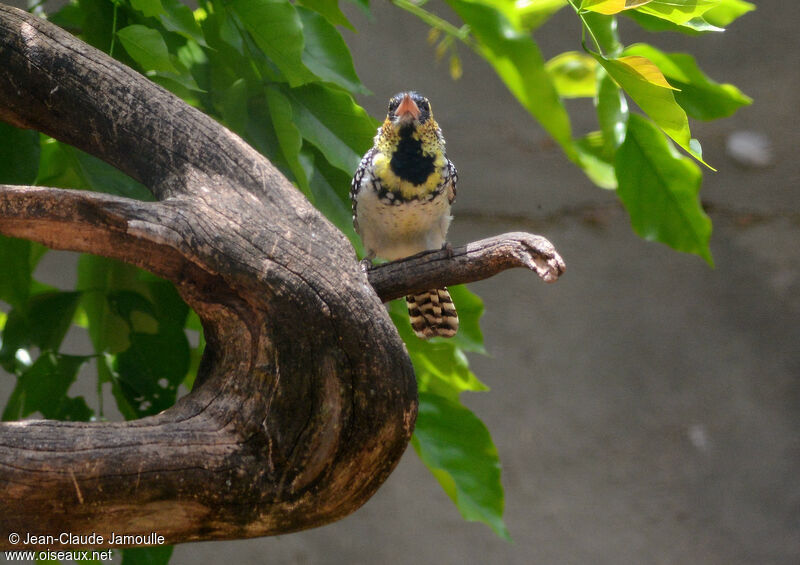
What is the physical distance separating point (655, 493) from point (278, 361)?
3050mm

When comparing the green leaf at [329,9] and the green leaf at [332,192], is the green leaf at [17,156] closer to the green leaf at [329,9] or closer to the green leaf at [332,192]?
the green leaf at [332,192]

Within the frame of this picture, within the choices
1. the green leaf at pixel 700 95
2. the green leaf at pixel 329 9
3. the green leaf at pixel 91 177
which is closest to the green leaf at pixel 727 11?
the green leaf at pixel 700 95

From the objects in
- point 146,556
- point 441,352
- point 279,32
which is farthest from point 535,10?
point 146,556

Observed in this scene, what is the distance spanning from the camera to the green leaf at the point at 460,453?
2.07 m

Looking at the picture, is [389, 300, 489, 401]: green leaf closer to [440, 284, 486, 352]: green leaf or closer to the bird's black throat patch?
[440, 284, 486, 352]: green leaf

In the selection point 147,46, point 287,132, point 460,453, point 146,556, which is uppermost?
point 147,46

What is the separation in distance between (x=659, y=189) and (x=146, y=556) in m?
1.56

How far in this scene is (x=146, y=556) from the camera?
2004mm

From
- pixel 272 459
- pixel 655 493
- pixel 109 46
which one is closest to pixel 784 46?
pixel 655 493

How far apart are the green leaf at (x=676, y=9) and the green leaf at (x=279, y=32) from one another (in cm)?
76

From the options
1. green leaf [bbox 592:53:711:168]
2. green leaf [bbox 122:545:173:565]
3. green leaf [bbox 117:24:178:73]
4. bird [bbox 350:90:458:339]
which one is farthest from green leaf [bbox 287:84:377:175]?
green leaf [bbox 122:545:173:565]

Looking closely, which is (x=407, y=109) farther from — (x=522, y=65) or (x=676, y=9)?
(x=676, y=9)

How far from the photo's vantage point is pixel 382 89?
4.07 metres

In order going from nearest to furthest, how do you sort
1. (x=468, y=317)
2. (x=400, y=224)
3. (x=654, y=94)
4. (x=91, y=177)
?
(x=654, y=94)
(x=91, y=177)
(x=468, y=317)
(x=400, y=224)
